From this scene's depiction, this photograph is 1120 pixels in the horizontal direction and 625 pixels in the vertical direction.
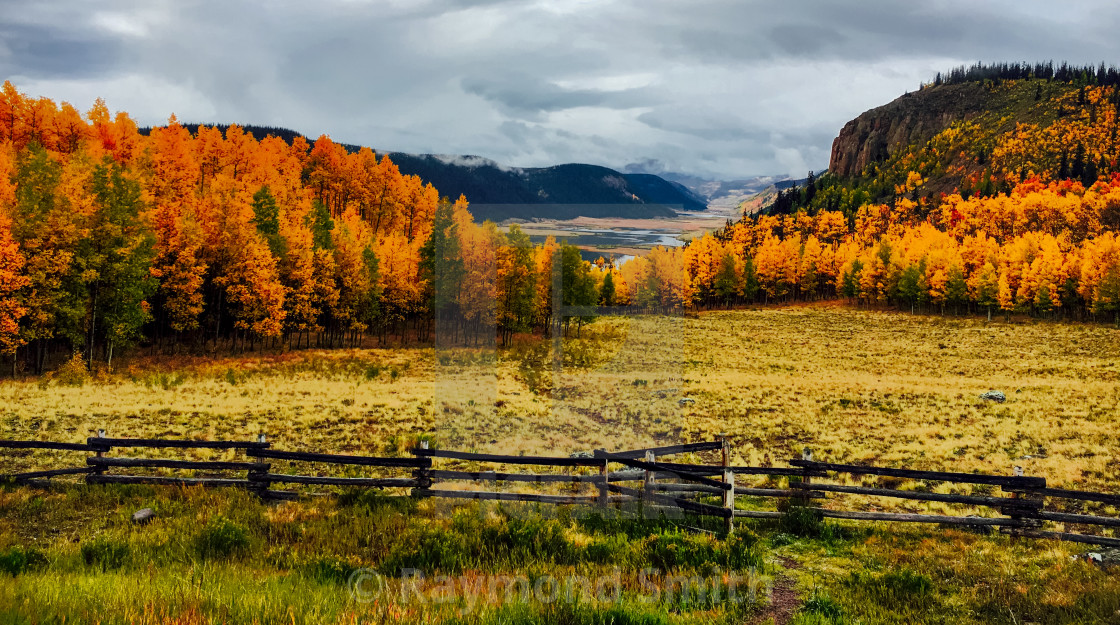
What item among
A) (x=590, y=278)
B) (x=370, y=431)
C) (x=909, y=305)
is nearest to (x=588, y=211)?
(x=590, y=278)

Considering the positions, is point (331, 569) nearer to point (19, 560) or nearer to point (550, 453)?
point (19, 560)

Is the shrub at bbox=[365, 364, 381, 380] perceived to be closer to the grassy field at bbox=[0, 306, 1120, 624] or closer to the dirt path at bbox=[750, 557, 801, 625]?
the grassy field at bbox=[0, 306, 1120, 624]

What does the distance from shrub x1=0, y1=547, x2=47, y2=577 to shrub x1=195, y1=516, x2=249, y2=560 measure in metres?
2.02

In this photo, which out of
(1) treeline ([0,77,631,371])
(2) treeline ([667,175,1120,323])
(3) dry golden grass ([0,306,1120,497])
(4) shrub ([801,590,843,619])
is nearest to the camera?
(4) shrub ([801,590,843,619])

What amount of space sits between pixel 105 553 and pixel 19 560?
3.29ft

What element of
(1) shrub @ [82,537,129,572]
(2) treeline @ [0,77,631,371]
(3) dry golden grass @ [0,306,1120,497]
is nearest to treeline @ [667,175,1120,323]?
(3) dry golden grass @ [0,306,1120,497]

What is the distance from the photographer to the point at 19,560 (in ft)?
28.1

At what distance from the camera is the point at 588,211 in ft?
75.9

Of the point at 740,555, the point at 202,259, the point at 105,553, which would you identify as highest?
the point at 202,259

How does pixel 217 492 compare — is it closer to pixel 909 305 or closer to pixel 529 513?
pixel 529 513

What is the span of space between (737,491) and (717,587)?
5.86m

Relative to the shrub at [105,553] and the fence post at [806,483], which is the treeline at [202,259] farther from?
the shrub at [105,553]

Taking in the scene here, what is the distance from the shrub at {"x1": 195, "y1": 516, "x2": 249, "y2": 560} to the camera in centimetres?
945

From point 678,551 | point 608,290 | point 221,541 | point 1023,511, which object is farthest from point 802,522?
point 608,290
